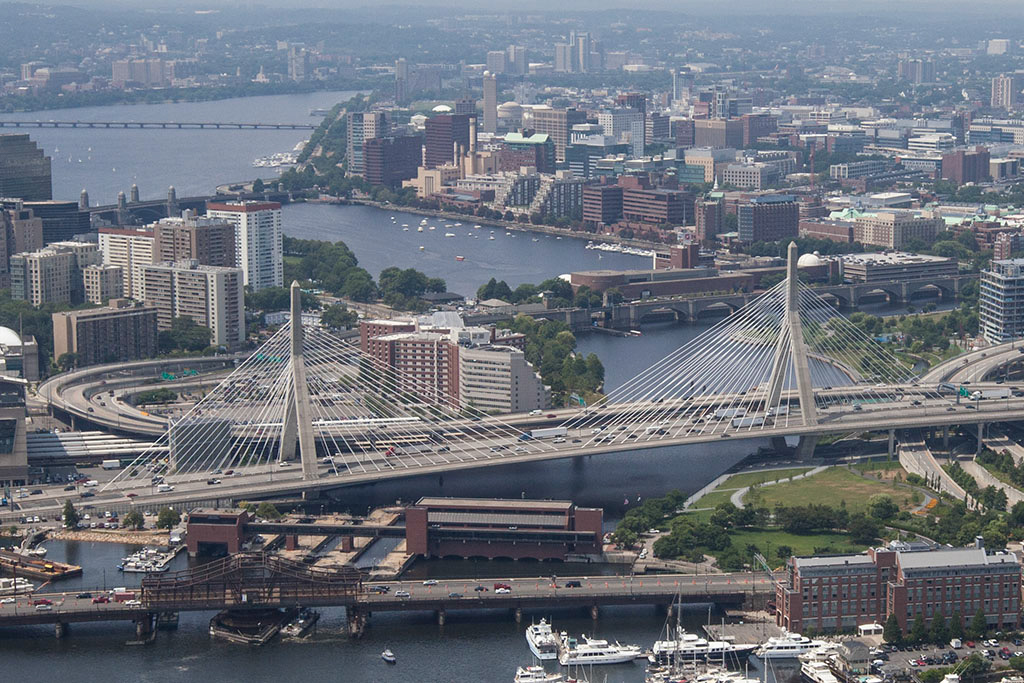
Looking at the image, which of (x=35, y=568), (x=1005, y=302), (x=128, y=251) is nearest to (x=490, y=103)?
(x=128, y=251)

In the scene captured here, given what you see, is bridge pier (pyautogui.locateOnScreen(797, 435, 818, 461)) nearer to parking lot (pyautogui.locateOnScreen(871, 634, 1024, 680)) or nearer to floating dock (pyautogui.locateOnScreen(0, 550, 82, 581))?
parking lot (pyautogui.locateOnScreen(871, 634, 1024, 680))

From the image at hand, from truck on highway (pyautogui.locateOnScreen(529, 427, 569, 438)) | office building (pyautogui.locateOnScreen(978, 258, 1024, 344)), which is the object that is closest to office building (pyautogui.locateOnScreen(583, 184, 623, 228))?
office building (pyautogui.locateOnScreen(978, 258, 1024, 344))

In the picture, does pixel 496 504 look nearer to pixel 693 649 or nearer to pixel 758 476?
pixel 758 476

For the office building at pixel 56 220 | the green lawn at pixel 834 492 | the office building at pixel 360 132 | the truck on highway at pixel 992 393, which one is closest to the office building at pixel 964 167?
the office building at pixel 360 132

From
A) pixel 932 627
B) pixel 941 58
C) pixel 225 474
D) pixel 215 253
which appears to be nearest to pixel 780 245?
pixel 215 253

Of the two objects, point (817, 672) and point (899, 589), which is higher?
point (899, 589)

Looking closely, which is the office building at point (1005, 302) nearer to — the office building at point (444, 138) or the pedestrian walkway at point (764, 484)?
the pedestrian walkway at point (764, 484)
